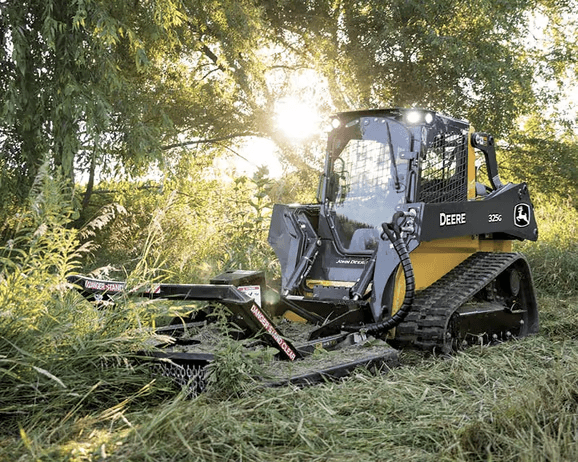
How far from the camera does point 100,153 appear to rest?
814 cm

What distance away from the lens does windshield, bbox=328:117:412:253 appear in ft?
19.9

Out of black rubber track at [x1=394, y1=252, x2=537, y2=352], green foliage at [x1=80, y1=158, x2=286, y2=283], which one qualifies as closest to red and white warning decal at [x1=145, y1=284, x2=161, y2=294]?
black rubber track at [x1=394, y1=252, x2=537, y2=352]

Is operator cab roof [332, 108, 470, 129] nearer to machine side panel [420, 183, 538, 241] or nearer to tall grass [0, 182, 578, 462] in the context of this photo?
machine side panel [420, 183, 538, 241]

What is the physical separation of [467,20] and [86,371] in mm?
11175

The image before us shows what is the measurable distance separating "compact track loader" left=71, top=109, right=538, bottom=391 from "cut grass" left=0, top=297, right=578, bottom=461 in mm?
634

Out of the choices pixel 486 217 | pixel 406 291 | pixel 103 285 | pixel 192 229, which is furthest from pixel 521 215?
pixel 192 229

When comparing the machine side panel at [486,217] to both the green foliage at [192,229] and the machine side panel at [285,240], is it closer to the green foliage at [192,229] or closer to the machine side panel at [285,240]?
the machine side panel at [285,240]

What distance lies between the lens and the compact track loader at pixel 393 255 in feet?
17.1

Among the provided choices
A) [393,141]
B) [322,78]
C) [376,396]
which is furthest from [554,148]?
[376,396]

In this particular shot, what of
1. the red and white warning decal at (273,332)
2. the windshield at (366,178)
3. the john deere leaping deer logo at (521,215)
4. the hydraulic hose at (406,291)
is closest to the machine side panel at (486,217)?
the john deere leaping deer logo at (521,215)

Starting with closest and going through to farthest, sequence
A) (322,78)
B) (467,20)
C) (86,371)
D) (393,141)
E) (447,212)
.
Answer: (86,371) < (447,212) < (393,141) < (467,20) < (322,78)

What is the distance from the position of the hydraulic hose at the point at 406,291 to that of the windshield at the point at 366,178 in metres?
0.70

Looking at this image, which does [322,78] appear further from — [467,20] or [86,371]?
[86,371]

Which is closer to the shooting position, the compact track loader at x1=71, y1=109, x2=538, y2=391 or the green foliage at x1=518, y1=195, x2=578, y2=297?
the compact track loader at x1=71, y1=109, x2=538, y2=391
